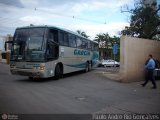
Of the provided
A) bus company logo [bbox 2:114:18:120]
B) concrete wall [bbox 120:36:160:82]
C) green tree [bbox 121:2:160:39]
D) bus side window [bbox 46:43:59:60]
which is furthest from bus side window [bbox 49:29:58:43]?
green tree [bbox 121:2:160:39]

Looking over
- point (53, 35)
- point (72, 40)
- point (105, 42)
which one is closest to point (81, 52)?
point (72, 40)

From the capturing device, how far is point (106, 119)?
7855 mm

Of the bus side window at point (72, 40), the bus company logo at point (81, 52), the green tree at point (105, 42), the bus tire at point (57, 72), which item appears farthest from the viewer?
the green tree at point (105, 42)

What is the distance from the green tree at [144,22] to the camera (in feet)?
99.5

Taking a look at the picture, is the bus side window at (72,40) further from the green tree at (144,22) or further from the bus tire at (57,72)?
the green tree at (144,22)

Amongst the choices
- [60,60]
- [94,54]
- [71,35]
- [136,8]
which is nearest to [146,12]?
[136,8]

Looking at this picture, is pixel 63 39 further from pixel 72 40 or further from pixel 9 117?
pixel 9 117

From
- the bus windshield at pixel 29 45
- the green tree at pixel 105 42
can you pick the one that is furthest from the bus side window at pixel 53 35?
the green tree at pixel 105 42

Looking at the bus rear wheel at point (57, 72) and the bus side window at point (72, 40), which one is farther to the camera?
the bus side window at point (72, 40)

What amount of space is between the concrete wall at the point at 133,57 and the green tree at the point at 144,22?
9.45 metres

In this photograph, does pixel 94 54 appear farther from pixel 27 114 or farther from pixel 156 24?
pixel 27 114

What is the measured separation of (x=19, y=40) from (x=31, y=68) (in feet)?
6.78

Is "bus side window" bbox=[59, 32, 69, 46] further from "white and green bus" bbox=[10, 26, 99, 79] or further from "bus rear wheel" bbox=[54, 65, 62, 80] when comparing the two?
"bus rear wheel" bbox=[54, 65, 62, 80]

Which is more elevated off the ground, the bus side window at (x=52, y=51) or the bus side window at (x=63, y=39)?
A: the bus side window at (x=63, y=39)
